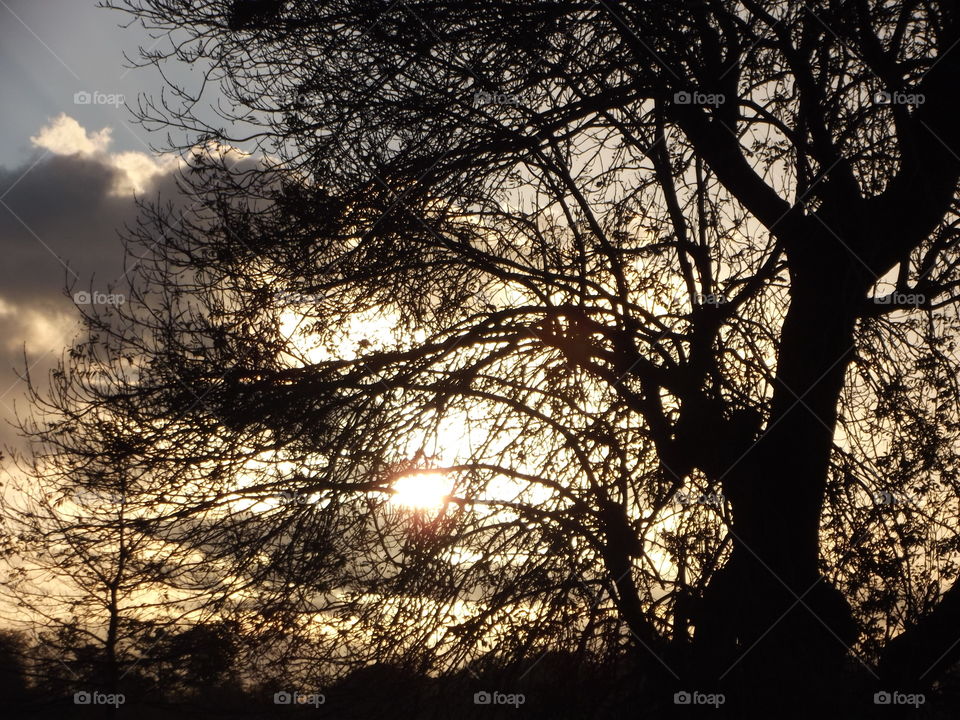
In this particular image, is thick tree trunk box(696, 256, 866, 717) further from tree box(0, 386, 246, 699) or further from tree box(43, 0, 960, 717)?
tree box(0, 386, 246, 699)

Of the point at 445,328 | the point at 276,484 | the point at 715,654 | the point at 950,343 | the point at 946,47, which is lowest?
the point at 715,654

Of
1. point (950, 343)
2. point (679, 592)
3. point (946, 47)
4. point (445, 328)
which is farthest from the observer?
point (445, 328)

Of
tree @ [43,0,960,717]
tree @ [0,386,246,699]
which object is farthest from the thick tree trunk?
tree @ [0,386,246,699]

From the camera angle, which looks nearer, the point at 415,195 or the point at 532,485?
the point at 415,195

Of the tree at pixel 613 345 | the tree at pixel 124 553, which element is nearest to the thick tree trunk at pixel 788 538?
the tree at pixel 613 345

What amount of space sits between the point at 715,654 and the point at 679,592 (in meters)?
0.49

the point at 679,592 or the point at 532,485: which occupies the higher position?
the point at 532,485

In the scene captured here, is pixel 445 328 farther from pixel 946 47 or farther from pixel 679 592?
pixel 946 47

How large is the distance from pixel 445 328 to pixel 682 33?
292 centimetres

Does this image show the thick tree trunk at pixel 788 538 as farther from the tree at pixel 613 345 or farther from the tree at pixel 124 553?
the tree at pixel 124 553

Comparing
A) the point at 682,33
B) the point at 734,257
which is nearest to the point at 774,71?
the point at 682,33

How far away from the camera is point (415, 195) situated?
5801mm

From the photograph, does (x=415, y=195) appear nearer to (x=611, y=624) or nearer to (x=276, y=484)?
(x=276, y=484)

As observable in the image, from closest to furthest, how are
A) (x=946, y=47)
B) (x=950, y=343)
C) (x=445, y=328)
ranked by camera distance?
(x=946, y=47) → (x=950, y=343) → (x=445, y=328)
